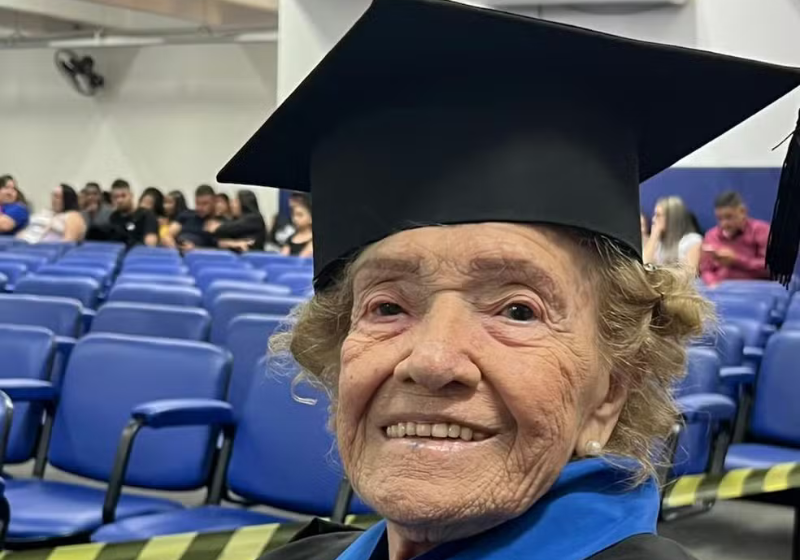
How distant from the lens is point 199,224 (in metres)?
11.0

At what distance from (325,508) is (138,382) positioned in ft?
2.36

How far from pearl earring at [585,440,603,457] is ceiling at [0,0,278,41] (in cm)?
1329

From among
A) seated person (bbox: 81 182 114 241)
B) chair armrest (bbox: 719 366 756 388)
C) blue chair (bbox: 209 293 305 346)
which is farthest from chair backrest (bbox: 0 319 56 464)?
seated person (bbox: 81 182 114 241)

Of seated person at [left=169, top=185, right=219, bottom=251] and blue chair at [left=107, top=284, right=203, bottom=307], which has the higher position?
seated person at [left=169, top=185, right=219, bottom=251]

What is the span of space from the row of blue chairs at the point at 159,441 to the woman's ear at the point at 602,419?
119 cm

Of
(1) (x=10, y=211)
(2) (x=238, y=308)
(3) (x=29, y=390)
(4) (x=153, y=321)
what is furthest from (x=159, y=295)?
(1) (x=10, y=211)

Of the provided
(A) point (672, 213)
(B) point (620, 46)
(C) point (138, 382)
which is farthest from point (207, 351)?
(A) point (672, 213)

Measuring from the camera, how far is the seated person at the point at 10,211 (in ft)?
38.1

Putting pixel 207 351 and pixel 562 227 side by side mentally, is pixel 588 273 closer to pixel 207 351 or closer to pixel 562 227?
pixel 562 227

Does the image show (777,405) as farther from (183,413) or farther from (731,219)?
(731,219)

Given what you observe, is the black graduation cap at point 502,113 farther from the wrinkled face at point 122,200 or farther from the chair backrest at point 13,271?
the wrinkled face at point 122,200

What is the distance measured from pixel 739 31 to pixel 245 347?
302 inches

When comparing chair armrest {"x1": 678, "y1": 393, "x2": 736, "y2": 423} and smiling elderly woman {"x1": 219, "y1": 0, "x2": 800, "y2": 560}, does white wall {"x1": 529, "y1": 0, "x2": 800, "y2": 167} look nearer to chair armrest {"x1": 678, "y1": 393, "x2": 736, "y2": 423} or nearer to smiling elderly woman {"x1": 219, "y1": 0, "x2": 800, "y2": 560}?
chair armrest {"x1": 678, "y1": 393, "x2": 736, "y2": 423}

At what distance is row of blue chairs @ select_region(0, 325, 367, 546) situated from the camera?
2637mm
